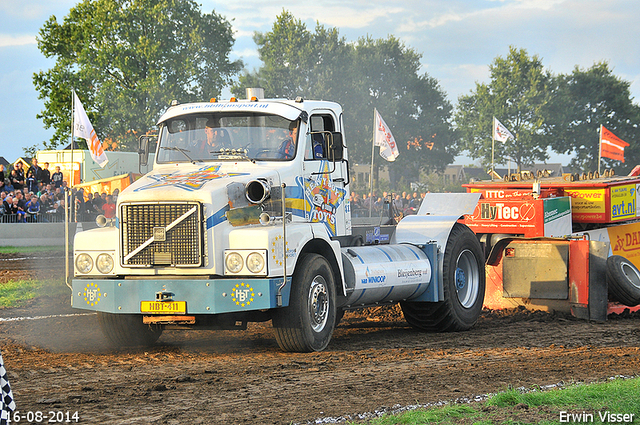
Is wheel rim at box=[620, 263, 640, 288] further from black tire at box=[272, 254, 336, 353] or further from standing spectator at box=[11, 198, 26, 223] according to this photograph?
standing spectator at box=[11, 198, 26, 223]

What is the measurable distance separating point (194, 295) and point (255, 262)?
0.73m

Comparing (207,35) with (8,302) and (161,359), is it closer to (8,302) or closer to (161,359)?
(8,302)

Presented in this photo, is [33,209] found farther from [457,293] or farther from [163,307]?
[163,307]

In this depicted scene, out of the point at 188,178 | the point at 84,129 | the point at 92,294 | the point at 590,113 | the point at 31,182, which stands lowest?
the point at 92,294

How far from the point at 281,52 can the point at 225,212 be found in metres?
59.8

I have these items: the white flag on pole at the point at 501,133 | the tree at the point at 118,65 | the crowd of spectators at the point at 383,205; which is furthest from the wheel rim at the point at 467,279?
the tree at the point at 118,65

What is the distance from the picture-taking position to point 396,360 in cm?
798

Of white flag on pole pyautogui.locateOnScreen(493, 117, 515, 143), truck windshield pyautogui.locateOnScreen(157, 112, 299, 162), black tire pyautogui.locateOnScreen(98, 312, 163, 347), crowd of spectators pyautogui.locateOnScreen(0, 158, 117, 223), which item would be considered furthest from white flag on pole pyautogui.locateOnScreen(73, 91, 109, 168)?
white flag on pole pyautogui.locateOnScreen(493, 117, 515, 143)

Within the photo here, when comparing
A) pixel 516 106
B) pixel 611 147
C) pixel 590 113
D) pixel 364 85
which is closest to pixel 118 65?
pixel 364 85

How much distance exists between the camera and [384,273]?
9555 millimetres

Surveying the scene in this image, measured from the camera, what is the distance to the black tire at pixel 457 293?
1060 cm

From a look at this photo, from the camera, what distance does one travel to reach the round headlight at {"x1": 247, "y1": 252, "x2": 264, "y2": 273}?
306 inches

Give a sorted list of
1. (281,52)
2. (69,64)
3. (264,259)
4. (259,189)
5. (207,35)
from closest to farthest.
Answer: (264,259), (259,189), (69,64), (207,35), (281,52)

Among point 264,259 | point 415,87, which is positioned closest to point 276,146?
point 264,259
